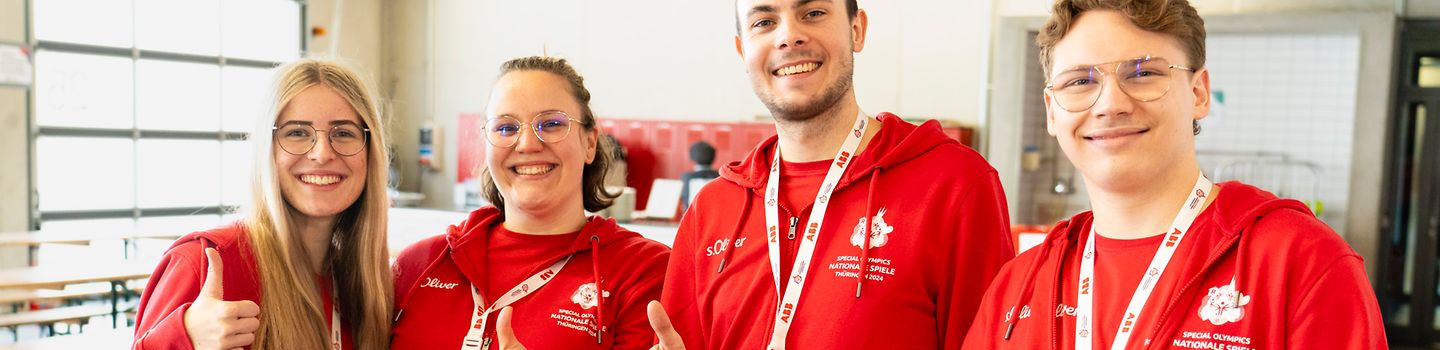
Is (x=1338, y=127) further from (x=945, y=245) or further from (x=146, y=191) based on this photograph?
(x=146, y=191)

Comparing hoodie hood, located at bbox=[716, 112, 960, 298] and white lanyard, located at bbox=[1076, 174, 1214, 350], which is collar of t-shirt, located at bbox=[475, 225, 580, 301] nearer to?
hoodie hood, located at bbox=[716, 112, 960, 298]

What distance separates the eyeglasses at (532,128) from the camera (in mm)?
2355

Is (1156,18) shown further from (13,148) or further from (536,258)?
(13,148)

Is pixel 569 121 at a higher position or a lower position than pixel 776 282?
higher

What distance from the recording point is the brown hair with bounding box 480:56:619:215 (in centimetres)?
245

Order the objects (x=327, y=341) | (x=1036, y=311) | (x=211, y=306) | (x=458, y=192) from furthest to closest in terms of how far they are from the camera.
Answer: (x=458, y=192) → (x=327, y=341) → (x=211, y=306) → (x=1036, y=311)

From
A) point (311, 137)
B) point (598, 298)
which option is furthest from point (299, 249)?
point (598, 298)

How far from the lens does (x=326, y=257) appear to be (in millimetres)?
2342

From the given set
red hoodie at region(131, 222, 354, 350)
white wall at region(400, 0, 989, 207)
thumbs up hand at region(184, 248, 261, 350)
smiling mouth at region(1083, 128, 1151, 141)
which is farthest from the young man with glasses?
white wall at region(400, 0, 989, 207)

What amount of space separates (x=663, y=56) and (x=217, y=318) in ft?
27.3

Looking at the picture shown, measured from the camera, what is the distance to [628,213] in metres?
6.57

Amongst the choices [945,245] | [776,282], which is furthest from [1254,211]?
[776,282]

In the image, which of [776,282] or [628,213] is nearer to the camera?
[776,282]

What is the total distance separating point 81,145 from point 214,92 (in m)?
1.38
